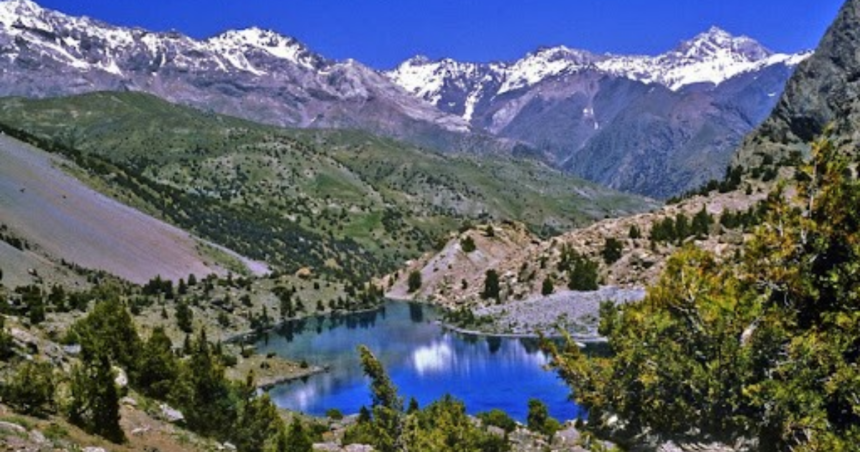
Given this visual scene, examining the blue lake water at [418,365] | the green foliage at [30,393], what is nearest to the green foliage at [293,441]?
the green foliage at [30,393]

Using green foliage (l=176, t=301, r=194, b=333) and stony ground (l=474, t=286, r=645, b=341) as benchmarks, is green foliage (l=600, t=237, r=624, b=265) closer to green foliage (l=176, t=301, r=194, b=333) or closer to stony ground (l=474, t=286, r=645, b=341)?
stony ground (l=474, t=286, r=645, b=341)

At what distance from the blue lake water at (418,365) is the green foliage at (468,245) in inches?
946

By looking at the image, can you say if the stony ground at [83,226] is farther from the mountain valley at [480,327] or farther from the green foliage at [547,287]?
the green foliage at [547,287]

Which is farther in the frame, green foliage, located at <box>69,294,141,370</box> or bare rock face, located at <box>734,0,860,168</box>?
bare rock face, located at <box>734,0,860,168</box>

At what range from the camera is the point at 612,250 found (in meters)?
115

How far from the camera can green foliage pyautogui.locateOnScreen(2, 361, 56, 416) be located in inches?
1008

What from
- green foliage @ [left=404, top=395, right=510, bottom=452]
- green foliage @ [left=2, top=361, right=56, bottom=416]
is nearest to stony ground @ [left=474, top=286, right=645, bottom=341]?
green foliage @ [left=404, top=395, right=510, bottom=452]

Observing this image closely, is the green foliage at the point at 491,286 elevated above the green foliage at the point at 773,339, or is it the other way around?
the green foliage at the point at 773,339

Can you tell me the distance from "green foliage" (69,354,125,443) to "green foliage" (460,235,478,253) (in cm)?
12932

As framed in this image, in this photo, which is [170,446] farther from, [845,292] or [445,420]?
[845,292]

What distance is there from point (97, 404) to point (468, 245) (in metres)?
131

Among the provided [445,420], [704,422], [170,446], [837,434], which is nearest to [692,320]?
[704,422]

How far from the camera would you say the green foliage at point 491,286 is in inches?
5074

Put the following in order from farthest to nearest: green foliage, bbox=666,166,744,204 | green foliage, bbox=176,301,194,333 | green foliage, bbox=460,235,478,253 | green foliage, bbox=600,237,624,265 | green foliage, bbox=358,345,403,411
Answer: green foliage, bbox=460,235,478,253 → green foliage, bbox=600,237,624,265 → green foliage, bbox=666,166,744,204 → green foliage, bbox=176,301,194,333 → green foliage, bbox=358,345,403,411
